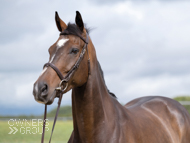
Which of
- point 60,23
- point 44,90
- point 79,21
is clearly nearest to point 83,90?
point 44,90

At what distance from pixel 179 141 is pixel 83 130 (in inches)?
111

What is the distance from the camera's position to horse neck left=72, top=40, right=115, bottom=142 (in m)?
3.85

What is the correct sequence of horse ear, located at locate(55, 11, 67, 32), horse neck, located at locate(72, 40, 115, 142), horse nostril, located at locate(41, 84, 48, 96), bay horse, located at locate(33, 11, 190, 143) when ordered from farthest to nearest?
horse ear, located at locate(55, 11, 67, 32)
horse neck, located at locate(72, 40, 115, 142)
bay horse, located at locate(33, 11, 190, 143)
horse nostril, located at locate(41, 84, 48, 96)

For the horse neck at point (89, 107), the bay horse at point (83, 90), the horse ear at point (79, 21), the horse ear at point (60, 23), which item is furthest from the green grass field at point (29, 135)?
the horse ear at point (79, 21)

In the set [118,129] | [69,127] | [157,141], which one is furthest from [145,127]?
[69,127]

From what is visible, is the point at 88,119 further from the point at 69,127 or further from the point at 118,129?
the point at 69,127

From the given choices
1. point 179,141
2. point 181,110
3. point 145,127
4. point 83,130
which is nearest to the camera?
point 83,130

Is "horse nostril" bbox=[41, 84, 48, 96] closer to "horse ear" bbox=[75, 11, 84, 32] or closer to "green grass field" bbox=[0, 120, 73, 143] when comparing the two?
"horse ear" bbox=[75, 11, 84, 32]

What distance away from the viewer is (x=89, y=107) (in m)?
3.86

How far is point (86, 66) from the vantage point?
3830mm

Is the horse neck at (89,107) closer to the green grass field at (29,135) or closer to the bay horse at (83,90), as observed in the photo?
the bay horse at (83,90)

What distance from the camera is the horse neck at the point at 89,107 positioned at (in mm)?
3848

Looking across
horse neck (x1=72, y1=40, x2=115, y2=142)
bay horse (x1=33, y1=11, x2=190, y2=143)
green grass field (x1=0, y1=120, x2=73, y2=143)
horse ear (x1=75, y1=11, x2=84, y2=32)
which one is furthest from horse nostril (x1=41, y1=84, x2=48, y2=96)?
green grass field (x1=0, y1=120, x2=73, y2=143)

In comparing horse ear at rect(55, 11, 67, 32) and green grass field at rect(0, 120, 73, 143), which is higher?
horse ear at rect(55, 11, 67, 32)
